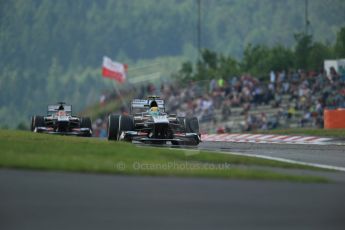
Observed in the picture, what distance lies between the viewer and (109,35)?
145125 mm

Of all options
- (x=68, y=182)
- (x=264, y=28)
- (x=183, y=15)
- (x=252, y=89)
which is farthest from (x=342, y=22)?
(x=68, y=182)

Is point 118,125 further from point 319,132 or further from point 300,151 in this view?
point 319,132

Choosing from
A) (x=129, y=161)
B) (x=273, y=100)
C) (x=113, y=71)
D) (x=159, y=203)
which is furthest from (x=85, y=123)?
(x=113, y=71)

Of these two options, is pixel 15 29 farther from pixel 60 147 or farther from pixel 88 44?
pixel 60 147

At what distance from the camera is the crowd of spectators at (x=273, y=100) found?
1563 inches

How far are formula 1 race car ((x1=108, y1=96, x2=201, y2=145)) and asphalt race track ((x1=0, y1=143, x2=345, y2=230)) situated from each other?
10.3 meters

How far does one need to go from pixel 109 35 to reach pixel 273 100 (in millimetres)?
104269

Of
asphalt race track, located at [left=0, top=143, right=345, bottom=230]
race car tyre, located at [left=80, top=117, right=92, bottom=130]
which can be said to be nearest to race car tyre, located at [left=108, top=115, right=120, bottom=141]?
race car tyre, located at [left=80, top=117, right=92, bottom=130]

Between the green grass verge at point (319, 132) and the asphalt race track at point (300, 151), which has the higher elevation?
the green grass verge at point (319, 132)

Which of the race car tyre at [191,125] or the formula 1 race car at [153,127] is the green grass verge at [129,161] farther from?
the race car tyre at [191,125]

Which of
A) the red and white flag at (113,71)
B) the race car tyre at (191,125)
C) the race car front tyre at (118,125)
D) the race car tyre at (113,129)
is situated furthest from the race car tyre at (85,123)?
the red and white flag at (113,71)

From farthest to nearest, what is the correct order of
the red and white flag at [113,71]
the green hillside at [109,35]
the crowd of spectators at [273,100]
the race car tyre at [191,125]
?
the green hillside at [109,35], the red and white flag at [113,71], the crowd of spectators at [273,100], the race car tyre at [191,125]

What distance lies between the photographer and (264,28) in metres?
130

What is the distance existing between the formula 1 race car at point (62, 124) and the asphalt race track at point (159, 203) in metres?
16.8
